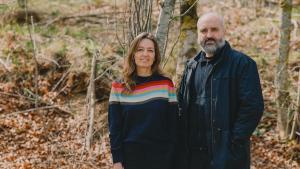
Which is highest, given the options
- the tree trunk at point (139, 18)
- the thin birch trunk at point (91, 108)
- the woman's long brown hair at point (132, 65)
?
the tree trunk at point (139, 18)

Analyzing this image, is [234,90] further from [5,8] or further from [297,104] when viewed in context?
[5,8]

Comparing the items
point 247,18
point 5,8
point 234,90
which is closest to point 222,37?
point 234,90

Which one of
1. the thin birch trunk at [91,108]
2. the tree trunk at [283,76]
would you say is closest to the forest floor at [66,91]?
the thin birch trunk at [91,108]

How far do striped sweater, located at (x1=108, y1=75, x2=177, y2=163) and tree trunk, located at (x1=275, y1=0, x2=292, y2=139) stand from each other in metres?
4.44

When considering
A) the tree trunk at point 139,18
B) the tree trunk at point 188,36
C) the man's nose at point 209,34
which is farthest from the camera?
the tree trunk at point 188,36

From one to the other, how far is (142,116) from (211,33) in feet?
3.24

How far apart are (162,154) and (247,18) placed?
1105 cm

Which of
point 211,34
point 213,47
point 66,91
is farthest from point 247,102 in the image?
point 66,91

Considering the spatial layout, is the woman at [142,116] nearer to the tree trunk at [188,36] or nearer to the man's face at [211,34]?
the man's face at [211,34]

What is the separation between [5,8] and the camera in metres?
11.2

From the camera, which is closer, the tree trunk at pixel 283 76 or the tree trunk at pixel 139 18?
the tree trunk at pixel 139 18

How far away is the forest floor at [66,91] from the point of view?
23.5 feet

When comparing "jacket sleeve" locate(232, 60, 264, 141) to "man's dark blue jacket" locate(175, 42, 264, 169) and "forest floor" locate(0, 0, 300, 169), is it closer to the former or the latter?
"man's dark blue jacket" locate(175, 42, 264, 169)

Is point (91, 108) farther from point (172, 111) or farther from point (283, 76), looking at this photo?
point (172, 111)
